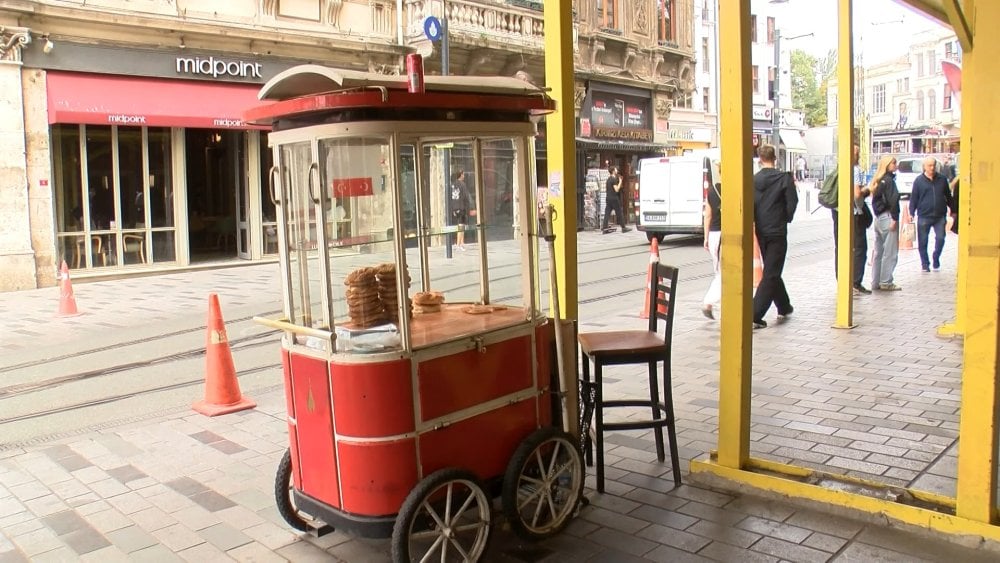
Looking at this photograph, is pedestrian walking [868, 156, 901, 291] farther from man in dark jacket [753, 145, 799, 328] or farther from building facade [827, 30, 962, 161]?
building facade [827, 30, 962, 161]

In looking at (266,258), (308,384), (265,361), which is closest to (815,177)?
(266,258)

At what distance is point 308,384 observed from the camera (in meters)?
3.79

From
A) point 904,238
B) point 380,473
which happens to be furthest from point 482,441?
point 904,238

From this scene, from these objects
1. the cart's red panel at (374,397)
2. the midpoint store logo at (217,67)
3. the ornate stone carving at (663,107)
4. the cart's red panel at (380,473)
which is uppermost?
the ornate stone carving at (663,107)

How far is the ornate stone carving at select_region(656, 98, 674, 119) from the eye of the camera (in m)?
32.5

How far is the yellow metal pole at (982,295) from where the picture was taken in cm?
361

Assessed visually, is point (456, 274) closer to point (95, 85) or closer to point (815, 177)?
point (95, 85)

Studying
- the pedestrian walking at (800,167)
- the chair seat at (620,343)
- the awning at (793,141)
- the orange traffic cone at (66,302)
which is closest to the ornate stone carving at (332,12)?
the orange traffic cone at (66,302)

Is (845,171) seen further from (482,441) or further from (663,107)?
(663,107)

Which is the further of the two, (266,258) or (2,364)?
(266,258)

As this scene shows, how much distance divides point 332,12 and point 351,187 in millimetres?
16909

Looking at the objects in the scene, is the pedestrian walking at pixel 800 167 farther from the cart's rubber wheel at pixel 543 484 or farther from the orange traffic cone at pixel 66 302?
the cart's rubber wheel at pixel 543 484

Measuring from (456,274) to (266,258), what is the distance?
48.9 feet

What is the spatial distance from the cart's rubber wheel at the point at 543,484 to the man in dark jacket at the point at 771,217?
533 centimetres
